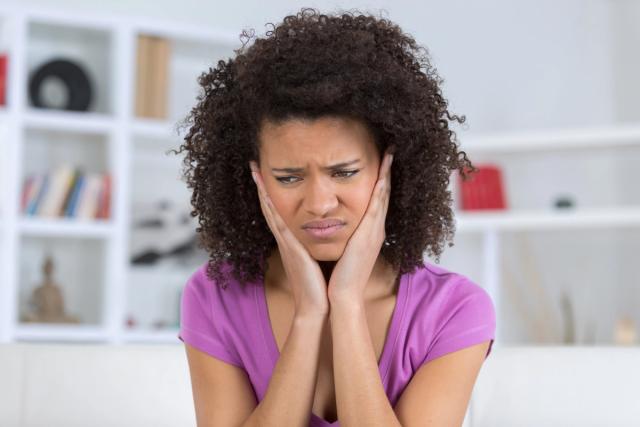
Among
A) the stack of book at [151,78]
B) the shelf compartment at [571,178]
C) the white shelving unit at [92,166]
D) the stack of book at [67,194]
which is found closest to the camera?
the white shelving unit at [92,166]

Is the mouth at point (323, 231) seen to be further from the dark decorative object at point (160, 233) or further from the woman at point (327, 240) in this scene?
the dark decorative object at point (160, 233)

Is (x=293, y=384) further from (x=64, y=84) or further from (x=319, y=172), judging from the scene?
(x=64, y=84)

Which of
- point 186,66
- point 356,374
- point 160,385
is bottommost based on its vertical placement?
point 160,385

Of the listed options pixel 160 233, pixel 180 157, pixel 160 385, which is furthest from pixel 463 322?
pixel 180 157

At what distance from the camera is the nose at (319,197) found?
1633mm

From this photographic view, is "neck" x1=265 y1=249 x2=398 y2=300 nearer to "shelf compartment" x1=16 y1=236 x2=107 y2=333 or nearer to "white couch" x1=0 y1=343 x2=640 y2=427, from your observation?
"white couch" x1=0 y1=343 x2=640 y2=427

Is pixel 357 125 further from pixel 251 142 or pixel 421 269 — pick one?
pixel 421 269

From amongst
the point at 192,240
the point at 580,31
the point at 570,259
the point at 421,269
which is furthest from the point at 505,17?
the point at 421,269

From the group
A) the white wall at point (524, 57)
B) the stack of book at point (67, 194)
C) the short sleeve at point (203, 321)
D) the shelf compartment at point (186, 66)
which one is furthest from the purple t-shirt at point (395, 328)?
the white wall at point (524, 57)

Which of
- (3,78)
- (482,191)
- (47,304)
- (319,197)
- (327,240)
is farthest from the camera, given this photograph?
(482,191)

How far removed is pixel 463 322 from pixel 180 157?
3.89m

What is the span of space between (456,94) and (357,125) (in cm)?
464

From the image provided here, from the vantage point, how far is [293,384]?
5.56 ft

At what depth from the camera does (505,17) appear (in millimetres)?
6379
